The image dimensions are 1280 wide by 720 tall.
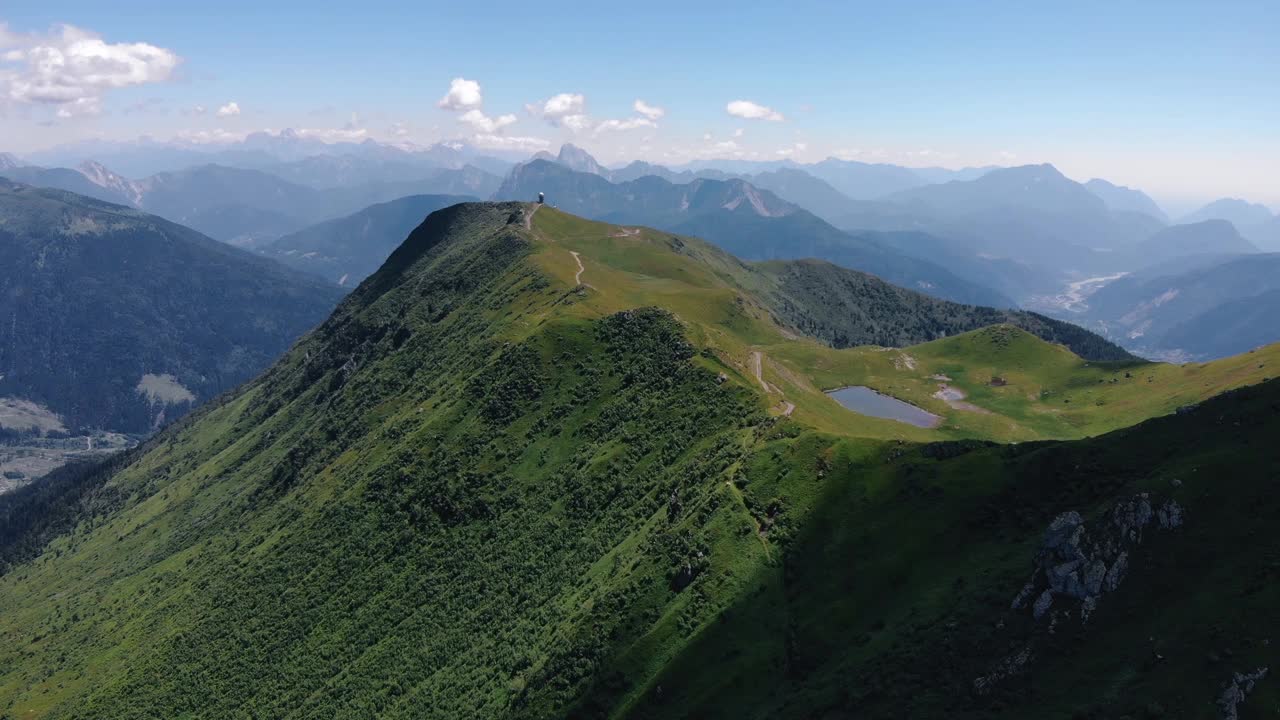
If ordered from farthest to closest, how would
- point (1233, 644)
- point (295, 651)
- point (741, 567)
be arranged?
point (295, 651)
point (741, 567)
point (1233, 644)

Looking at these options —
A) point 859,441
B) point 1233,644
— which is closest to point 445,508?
point 859,441

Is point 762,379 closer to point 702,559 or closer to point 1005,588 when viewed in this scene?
point 702,559

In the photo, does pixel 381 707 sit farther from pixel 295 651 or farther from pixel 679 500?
pixel 679 500

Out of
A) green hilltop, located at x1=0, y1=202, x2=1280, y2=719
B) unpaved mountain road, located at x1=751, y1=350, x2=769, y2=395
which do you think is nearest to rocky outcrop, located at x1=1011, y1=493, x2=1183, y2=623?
green hilltop, located at x1=0, y1=202, x2=1280, y2=719

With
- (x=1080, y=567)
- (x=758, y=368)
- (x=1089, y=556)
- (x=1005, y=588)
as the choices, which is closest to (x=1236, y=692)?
(x=1080, y=567)

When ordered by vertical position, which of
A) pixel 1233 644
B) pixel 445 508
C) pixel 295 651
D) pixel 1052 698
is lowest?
pixel 295 651
